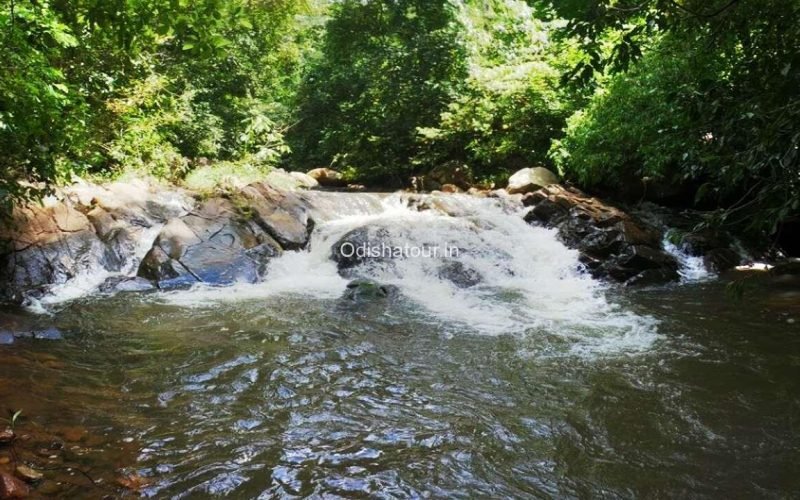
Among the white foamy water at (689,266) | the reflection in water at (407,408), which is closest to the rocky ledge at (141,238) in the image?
the reflection in water at (407,408)

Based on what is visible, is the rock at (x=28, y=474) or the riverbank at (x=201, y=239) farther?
the riverbank at (x=201, y=239)

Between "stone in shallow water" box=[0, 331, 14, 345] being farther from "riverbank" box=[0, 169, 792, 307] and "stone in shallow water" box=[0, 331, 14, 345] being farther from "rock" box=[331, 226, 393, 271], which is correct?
"rock" box=[331, 226, 393, 271]

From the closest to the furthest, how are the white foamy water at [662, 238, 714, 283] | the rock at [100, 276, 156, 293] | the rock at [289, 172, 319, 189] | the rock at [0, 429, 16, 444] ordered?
the rock at [0, 429, 16, 444] → the rock at [100, 276, 156, 293] → the white foamy water at [662, 238, 714, 283] → the rock at [289, 172, 319, 189]

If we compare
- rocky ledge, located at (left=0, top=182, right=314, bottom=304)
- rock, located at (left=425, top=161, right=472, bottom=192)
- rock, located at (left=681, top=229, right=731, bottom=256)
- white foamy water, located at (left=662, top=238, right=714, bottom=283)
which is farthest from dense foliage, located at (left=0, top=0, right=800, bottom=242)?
white foamy water, located at (left=662, top=238, right=714, bottom=283)

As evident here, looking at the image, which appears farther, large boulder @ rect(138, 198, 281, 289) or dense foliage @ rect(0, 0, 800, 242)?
large boulder @ rect(138, 198, 281, 289)

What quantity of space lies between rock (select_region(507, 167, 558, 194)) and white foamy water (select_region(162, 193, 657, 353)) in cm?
96

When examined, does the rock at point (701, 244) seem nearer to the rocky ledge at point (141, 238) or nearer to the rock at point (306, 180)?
the rocky ledge at point (141, 238)

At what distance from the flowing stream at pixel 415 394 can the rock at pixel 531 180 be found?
16.8ft

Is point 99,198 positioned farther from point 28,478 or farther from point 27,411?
point 28,478

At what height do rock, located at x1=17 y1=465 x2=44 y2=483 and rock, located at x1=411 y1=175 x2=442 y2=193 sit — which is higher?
rock, located at x1=411 y1=175 x2=442 y2=193

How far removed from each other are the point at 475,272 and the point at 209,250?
14.4 ft

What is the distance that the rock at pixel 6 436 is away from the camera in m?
3.02

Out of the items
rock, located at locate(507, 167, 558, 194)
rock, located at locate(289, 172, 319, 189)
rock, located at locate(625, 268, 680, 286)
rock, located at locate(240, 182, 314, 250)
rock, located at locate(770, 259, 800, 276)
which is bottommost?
rock, located at locate(625, 268, 680, 286)

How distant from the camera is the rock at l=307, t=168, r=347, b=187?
17.9m
